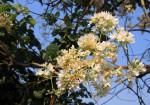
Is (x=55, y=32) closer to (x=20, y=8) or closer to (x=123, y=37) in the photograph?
(x=20, y=8)

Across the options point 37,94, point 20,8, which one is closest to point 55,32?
point 20,8

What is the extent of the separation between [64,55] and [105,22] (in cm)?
25

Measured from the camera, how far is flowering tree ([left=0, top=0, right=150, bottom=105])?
1.53 metres

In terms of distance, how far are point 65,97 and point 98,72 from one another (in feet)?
3.43

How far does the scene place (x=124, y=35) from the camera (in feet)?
5.11

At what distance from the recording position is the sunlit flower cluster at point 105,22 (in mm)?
1604

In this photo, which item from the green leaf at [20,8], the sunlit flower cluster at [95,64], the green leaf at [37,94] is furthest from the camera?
the green leaf at [37,94]

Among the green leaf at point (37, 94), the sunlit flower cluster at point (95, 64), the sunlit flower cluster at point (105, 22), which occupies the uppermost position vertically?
the green leaf at point (37, 94)

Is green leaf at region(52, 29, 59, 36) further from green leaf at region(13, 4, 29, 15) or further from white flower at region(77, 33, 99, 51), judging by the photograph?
white flower at region(77, 33, 99, 51)

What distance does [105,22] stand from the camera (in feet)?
5.31

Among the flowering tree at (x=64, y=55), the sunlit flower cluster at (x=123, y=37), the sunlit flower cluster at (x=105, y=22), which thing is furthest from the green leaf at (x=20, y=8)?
the sunlit flower cluster at (x=123, y=37)

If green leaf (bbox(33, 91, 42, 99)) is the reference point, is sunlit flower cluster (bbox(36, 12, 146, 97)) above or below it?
below

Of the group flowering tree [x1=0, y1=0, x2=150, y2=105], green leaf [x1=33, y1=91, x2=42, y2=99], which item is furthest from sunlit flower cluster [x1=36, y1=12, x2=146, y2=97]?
green leaf [x1=33, y1=91, x2=42, y2=99]

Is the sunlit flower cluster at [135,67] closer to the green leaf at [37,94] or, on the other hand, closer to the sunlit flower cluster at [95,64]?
the sunlit flower cluster at [95,64]
